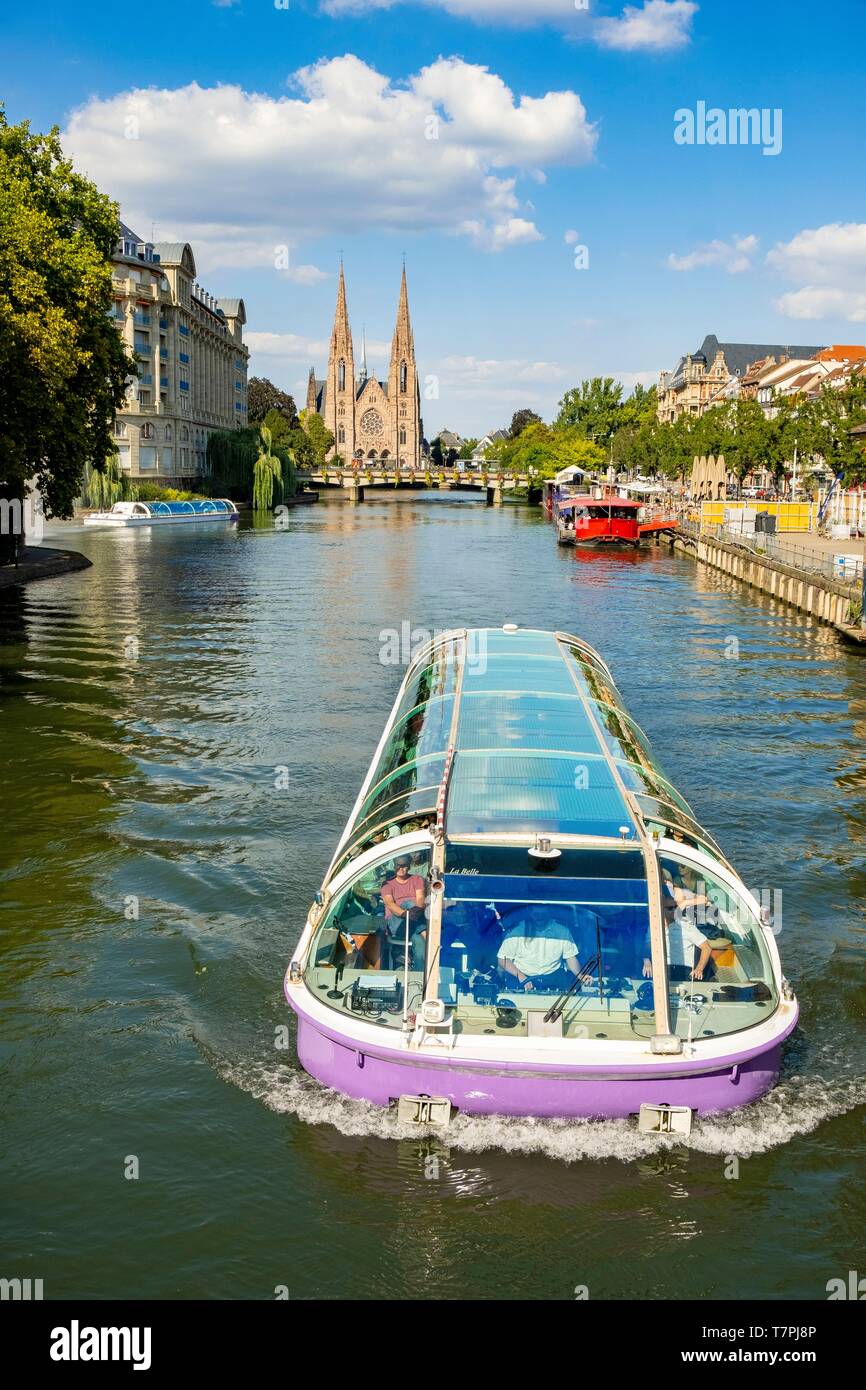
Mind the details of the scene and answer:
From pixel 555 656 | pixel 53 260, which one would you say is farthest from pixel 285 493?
pixel 555 656

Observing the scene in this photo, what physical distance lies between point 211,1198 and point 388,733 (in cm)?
893

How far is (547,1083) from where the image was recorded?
1058 cm

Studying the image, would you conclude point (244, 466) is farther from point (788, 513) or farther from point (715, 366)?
point (715, 366)

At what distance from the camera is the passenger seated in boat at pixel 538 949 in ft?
37.5

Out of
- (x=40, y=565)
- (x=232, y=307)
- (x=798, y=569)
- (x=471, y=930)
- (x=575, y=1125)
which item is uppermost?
(x=232, y=307)

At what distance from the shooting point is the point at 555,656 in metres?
19.1

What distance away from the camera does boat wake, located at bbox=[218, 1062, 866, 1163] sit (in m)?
Result: 10.9

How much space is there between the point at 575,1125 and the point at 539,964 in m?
1.40

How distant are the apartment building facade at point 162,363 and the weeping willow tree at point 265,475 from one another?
20.2ft

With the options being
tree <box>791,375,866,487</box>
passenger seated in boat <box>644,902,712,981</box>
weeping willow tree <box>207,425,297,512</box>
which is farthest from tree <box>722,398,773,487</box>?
passenger seated in boat <box>644,902,712,981</box>

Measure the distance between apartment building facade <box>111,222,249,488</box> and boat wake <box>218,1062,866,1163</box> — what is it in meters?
91.5

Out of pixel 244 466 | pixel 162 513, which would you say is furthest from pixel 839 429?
pixel 244 466
